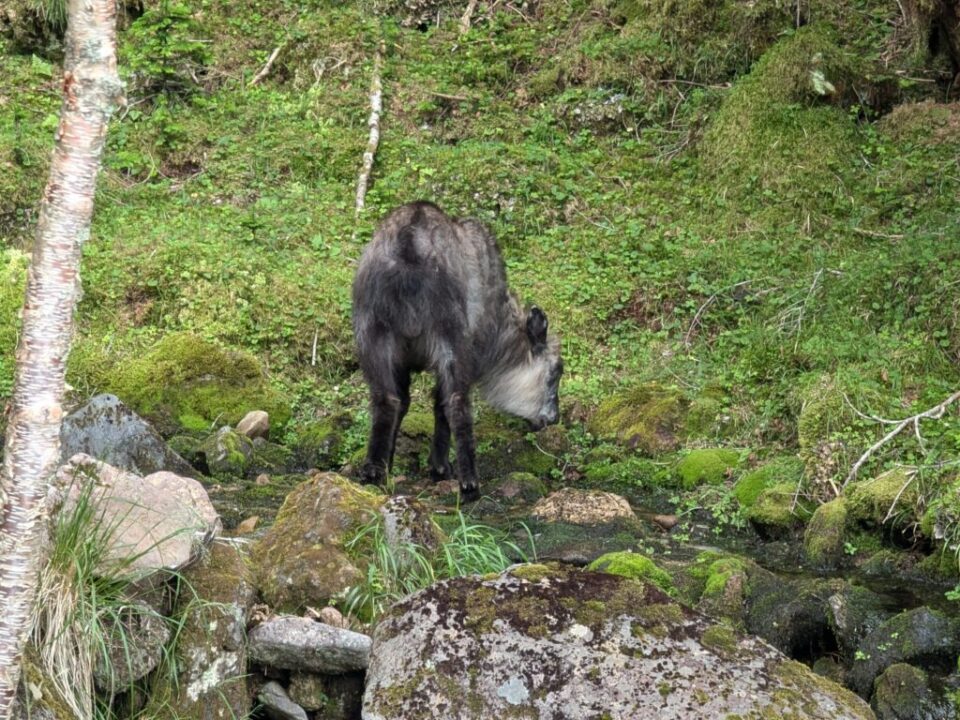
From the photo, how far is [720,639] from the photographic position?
437cm

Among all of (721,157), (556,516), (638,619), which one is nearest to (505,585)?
(638,619)

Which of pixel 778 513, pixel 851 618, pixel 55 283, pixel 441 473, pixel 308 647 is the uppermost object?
pixel 55 283

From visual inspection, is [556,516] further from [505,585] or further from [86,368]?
[86,368]

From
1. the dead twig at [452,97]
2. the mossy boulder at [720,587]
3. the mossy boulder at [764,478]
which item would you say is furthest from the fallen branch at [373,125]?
the mossy boulder at [720,587]

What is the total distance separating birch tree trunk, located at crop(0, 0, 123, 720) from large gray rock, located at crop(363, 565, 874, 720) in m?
1.31

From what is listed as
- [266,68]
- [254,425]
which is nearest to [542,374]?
[254,425]

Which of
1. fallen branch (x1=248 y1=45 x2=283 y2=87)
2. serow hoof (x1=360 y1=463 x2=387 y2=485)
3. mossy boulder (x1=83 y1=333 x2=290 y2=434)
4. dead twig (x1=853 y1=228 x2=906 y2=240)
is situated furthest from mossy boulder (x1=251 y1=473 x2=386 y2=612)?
fallen branch (x1=248 y1=45 x2=283 y2=87)

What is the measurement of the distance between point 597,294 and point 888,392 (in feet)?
10.8

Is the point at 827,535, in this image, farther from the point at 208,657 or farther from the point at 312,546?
the point at 208,657

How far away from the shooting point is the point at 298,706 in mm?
4582

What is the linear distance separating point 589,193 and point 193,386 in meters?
4.58

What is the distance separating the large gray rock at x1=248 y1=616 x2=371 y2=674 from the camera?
453 centimetres

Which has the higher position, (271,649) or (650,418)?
(271,649)

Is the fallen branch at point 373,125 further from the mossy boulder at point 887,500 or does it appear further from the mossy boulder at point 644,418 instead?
the mossy boulder at point 887,500
